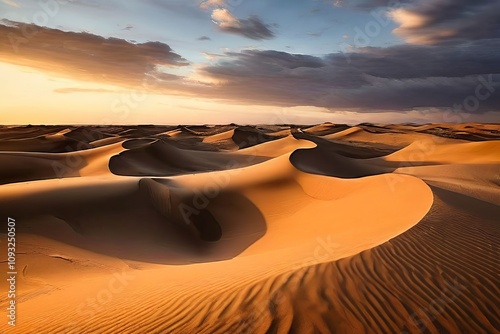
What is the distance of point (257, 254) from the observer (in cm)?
862

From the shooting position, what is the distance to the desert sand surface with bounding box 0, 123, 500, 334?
168 inches

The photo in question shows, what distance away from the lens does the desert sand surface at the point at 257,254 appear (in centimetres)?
427

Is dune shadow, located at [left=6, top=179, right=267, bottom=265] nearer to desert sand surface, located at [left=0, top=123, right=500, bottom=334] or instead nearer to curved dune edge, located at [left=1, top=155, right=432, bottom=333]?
desert sand surface, located at [left=0, top=123, right=500, bottom=334]

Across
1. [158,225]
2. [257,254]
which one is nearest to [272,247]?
[257,254]

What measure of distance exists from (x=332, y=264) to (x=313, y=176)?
12.1 m

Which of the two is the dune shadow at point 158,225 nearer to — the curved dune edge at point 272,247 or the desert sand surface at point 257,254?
the desert sand surface at point 257,254

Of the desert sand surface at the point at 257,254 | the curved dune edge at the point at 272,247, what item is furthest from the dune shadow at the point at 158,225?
the curved dune edge at the point at 272,247

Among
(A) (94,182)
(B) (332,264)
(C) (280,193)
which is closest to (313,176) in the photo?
(C) (280,193)

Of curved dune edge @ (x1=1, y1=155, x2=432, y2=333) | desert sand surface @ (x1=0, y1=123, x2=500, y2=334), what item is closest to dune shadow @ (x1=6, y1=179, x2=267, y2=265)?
desert sand surface @ (x1=0, y1=123, x2=500, y2=334)

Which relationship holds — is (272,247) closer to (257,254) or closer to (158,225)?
(257,254)

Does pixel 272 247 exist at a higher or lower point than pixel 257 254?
lower

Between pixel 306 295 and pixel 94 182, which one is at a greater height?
pixel 306 295

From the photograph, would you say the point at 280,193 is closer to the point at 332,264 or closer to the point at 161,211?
the point at 161,211

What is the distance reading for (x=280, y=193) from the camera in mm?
16047
